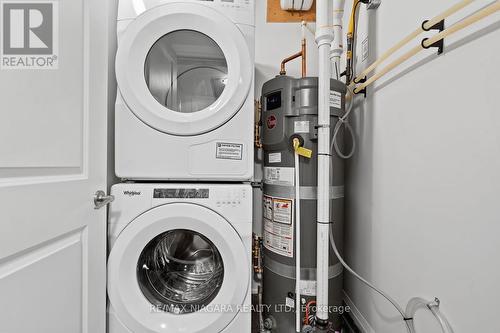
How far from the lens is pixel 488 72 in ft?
1.57

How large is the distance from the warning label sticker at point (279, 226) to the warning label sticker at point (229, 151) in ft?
0.85

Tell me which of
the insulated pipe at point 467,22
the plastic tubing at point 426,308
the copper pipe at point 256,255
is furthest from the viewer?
the copper pipe at point 256,255

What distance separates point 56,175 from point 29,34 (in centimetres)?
36

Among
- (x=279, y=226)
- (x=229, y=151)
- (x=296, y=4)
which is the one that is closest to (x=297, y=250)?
(x=279, y=226)

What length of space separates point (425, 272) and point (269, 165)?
2.10 ft

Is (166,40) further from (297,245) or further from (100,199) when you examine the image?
(297,245)

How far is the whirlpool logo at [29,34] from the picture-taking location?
19.3 inches

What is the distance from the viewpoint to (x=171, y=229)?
0.81 m

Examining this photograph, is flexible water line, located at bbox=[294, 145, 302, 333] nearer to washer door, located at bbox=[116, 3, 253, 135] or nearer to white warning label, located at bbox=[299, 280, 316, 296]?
white warning label, located at bbox=[299, 280, 316, 296]

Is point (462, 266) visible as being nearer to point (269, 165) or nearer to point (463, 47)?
point (463, 47)

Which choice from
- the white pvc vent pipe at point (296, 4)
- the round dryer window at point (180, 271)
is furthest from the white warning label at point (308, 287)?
the white pvc vent pipe at point (296, 4)

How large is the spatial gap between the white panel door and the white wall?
1038mm

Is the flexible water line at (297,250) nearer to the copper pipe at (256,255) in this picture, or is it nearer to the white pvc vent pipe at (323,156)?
the white pvc vent pipe at (323,156)

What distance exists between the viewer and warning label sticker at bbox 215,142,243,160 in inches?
33.2
